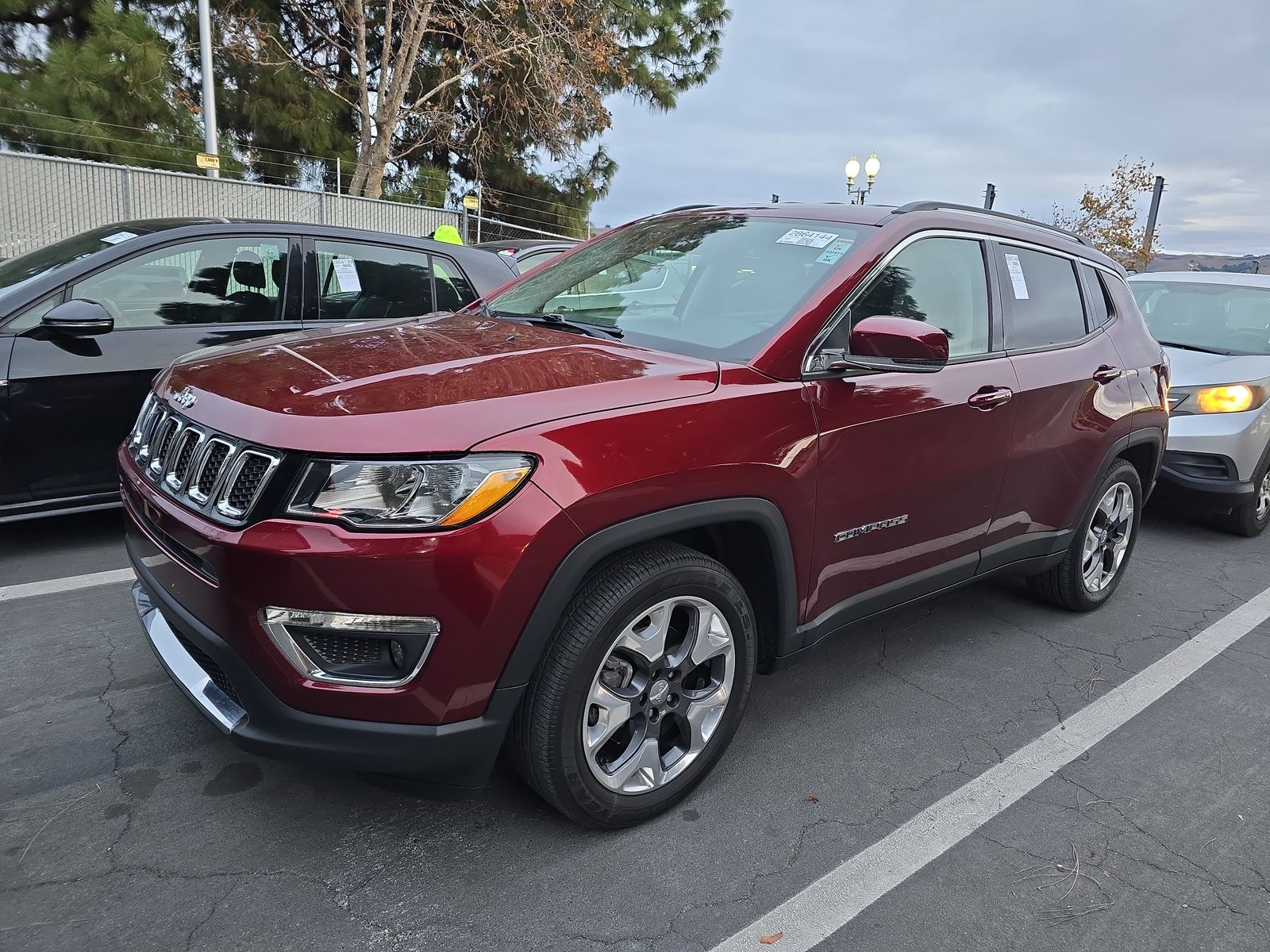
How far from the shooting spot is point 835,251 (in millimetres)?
3035

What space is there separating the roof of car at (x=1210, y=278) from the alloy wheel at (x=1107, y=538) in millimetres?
3687

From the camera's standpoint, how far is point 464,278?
546cm

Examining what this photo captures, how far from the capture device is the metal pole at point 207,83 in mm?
13609

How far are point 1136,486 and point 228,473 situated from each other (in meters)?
4.11

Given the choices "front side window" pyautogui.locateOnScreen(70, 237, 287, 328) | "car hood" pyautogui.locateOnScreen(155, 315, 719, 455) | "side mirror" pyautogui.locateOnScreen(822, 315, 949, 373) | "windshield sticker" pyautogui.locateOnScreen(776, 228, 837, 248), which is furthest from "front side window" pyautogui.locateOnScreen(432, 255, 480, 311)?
"side mirror" pyautogui.locateOnScreen(822, 315, 949, 373)

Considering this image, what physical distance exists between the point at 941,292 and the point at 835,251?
1.76 ft

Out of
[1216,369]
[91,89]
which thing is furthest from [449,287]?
[91,89]

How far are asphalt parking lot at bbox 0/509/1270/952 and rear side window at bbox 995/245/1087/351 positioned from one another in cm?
141

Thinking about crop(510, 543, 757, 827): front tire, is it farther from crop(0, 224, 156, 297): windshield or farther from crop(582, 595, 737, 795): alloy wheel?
crop(0, 224, 156, 297): windshield

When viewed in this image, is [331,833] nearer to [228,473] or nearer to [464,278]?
[228,473]

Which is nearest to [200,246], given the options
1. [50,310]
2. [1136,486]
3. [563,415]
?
[50,310]

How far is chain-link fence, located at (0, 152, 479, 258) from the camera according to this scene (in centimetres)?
1202

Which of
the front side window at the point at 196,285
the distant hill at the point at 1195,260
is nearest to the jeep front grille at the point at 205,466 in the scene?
the front side window at the point at 196,285

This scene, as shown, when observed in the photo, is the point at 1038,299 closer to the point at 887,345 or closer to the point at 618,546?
the point at 887,345
